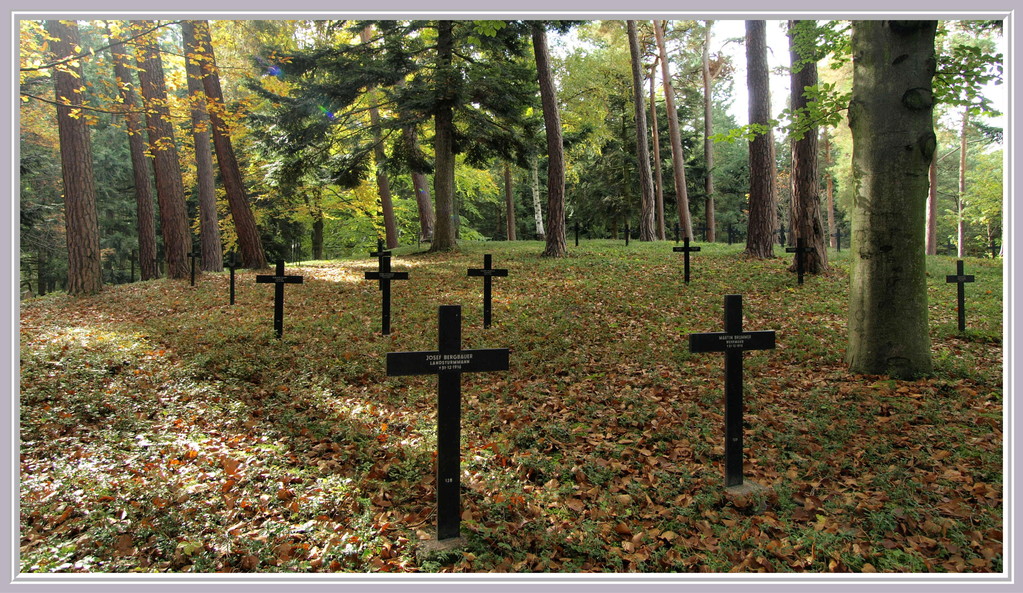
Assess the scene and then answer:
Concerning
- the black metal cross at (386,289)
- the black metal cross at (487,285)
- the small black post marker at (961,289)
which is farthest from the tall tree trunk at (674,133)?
the black metal cross at (386,289)

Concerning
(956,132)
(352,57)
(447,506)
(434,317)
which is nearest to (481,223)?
(352,57)

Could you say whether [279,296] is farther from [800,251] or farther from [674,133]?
[674,133]

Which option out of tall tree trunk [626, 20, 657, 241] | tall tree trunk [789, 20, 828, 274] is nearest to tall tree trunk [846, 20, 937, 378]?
tall tree trunk [789, 20, 828, 274]

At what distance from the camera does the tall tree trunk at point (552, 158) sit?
46.6 feet

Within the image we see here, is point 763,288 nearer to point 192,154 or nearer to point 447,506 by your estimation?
point 447,506

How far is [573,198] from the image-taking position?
101 ft

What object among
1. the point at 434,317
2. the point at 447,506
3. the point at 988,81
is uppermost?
the point at 988,81

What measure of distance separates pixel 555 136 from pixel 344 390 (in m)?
10.5

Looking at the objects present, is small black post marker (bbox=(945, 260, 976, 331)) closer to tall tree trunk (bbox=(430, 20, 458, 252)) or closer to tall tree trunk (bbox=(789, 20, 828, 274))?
tall tree trunk (bbox=(789, 20, 828, 274))

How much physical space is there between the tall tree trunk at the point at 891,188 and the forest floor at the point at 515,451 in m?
0.52

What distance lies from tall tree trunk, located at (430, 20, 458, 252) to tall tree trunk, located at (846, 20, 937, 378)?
34.5 ft

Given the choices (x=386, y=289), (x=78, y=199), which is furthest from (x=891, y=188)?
(x=78, y=199)

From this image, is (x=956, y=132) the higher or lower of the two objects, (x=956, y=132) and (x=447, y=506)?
the higher

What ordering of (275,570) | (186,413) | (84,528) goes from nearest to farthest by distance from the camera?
(275,570) < (84,528) < (186,413)
